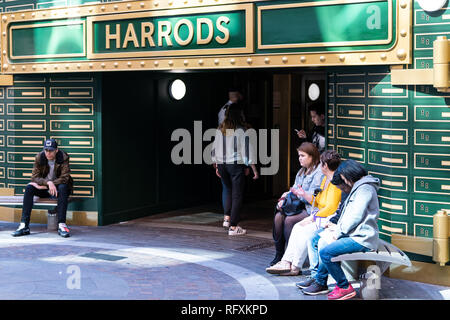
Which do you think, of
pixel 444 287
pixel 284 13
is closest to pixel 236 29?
pixel 284 13

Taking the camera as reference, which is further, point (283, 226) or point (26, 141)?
point (26, 141)

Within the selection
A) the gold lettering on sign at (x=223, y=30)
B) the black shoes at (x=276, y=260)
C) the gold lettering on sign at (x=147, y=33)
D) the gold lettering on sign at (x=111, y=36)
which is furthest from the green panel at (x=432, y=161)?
the gold lettering on sign at (x=111, y=36)

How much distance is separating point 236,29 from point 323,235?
3140 mm

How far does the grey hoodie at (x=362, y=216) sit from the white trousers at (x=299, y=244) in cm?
93

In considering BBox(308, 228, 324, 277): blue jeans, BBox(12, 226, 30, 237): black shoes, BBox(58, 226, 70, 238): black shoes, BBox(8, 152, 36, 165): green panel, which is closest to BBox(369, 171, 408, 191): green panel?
BBox(308, 228, 324, 277): blue jeans

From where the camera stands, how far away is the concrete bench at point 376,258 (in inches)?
259

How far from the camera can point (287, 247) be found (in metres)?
7.80

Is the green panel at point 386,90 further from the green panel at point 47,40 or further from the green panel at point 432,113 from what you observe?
the green panel at point 47,40

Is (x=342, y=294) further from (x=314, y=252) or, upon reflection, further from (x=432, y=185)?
(x=432, y=185)

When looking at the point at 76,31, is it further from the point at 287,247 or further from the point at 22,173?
the point at 287,247

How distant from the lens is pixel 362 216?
654cm

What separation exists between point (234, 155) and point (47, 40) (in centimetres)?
328

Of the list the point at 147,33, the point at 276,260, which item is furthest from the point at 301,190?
the point at 147,33

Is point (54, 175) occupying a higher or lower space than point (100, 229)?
higher
